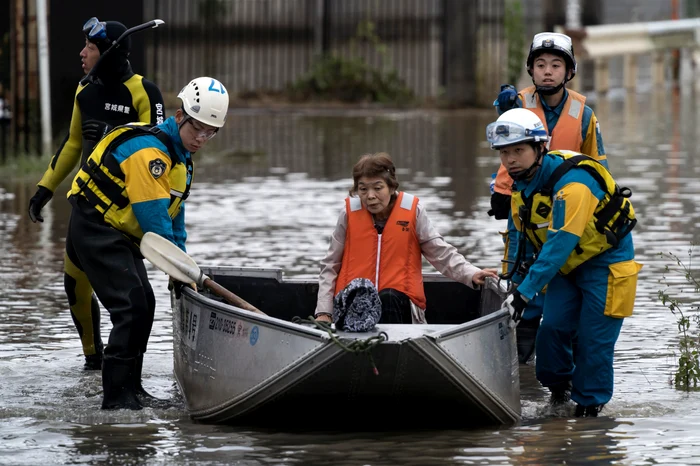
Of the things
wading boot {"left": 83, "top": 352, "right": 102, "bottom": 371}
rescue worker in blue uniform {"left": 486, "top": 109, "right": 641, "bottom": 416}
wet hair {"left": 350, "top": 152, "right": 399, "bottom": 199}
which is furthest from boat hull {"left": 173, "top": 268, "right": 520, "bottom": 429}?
wading boot {"left": 83, "top": 352, "right": 102, "bottom": 371}

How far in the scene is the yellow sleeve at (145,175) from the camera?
768 centimetres

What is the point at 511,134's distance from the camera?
301 inches

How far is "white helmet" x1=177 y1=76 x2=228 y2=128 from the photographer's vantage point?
25.6 ft

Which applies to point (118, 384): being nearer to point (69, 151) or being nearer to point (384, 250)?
point (384, 250)

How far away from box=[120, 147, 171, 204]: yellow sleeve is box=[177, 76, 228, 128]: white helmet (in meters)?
0.30

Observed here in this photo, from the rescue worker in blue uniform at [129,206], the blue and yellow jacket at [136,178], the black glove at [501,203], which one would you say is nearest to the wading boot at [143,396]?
the rescue worker in blue uniform at [129,206]

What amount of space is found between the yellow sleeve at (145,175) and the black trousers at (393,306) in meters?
1.40

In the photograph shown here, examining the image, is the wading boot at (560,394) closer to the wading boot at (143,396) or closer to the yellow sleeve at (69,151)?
the wading boot at (143,396)

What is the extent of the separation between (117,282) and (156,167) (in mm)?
687

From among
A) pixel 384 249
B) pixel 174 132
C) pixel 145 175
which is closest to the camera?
pixel 145 175

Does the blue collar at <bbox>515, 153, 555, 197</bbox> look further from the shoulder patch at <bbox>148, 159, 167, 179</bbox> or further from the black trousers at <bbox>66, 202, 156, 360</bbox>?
the black trousers at <bbox>66, 202, 156, 360</bbox>

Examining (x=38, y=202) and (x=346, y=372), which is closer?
(x=346, y=372)

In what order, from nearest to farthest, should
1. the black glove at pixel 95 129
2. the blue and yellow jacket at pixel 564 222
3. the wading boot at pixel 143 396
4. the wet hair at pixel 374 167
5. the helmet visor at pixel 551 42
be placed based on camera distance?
the blue and yellow jacket at pixel 564 222
the wading boot at pixel 143 396
the wet hair at pixel 374 167
the helmet visor at pixel 551 42
the black glove at pixel 95 129

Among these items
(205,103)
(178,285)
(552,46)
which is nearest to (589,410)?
(552,46)
